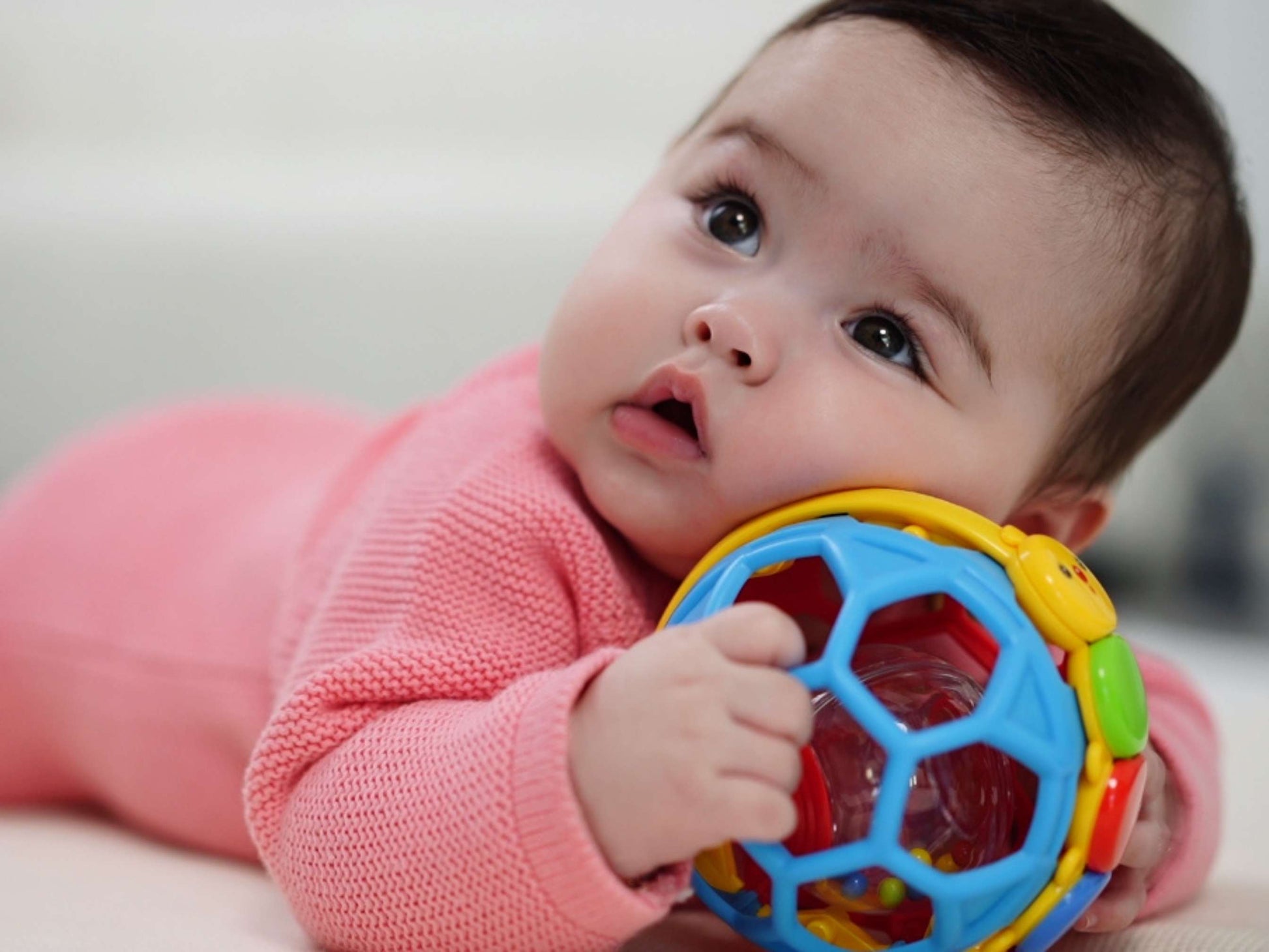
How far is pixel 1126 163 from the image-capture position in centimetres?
85

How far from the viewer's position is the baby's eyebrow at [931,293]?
81cm

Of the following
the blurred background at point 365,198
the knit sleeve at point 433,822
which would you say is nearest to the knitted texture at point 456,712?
the knit sleeve at point 433,822

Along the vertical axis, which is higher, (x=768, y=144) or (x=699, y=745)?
→ (x=768, y=144)

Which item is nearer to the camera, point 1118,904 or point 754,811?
point 754,811

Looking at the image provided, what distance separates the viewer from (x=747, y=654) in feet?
2.19

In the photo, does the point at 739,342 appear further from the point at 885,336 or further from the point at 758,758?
the point at 758,758

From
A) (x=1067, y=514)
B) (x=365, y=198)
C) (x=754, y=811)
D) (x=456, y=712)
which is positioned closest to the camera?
(x=754, y=811)

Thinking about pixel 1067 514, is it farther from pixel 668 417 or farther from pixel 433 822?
pixel 433 822

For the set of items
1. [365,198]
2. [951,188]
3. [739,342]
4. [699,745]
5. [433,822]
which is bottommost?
[365,198]

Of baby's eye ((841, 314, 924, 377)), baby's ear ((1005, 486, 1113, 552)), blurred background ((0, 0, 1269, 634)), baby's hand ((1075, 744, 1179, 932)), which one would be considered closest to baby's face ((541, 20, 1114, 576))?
baby's eye ((841, 314, 924, 377))

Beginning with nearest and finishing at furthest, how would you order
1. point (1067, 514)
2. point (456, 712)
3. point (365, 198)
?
1. point (456, 712)
2. point (1067, 514)
3. point (365, 198)

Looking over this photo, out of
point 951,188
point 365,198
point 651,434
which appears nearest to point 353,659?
point 651,434

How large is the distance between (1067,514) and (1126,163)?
0.86 feet

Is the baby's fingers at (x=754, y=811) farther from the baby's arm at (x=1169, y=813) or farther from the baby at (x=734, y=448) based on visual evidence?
the baby's arm at (x=1169, y=813)
